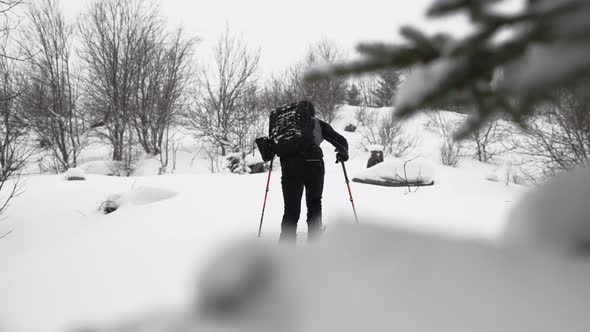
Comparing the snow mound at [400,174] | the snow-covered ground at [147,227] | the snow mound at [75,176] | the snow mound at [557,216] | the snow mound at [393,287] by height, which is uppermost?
the snow mound at [557,216]

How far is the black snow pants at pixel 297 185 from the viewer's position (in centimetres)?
342

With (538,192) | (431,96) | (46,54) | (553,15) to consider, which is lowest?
(538,192)

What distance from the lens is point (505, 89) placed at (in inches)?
24.0

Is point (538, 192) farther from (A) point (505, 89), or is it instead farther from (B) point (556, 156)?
(B) point (556, 156)

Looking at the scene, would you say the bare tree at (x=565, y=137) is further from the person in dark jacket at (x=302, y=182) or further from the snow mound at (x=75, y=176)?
the snow mound at (x=75, y=176)

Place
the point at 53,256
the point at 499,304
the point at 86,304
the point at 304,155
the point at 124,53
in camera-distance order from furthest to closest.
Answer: the point at 124,53, the point at 53,256, the point at 304,155, the point at 86,304, the point at 499,304

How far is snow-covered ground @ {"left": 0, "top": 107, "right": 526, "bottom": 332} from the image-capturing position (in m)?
2.58

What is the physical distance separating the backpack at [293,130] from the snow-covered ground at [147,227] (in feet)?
3.28

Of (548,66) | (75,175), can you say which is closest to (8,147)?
(75,175)

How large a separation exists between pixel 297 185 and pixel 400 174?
4.88m

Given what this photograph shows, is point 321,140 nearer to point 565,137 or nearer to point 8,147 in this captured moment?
point 565,137

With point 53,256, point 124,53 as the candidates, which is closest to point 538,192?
point 53,256

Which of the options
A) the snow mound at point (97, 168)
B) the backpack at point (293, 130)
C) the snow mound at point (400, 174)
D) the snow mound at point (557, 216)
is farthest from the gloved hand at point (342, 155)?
the snow mound at point (97, 168)

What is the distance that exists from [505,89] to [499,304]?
42 cm
